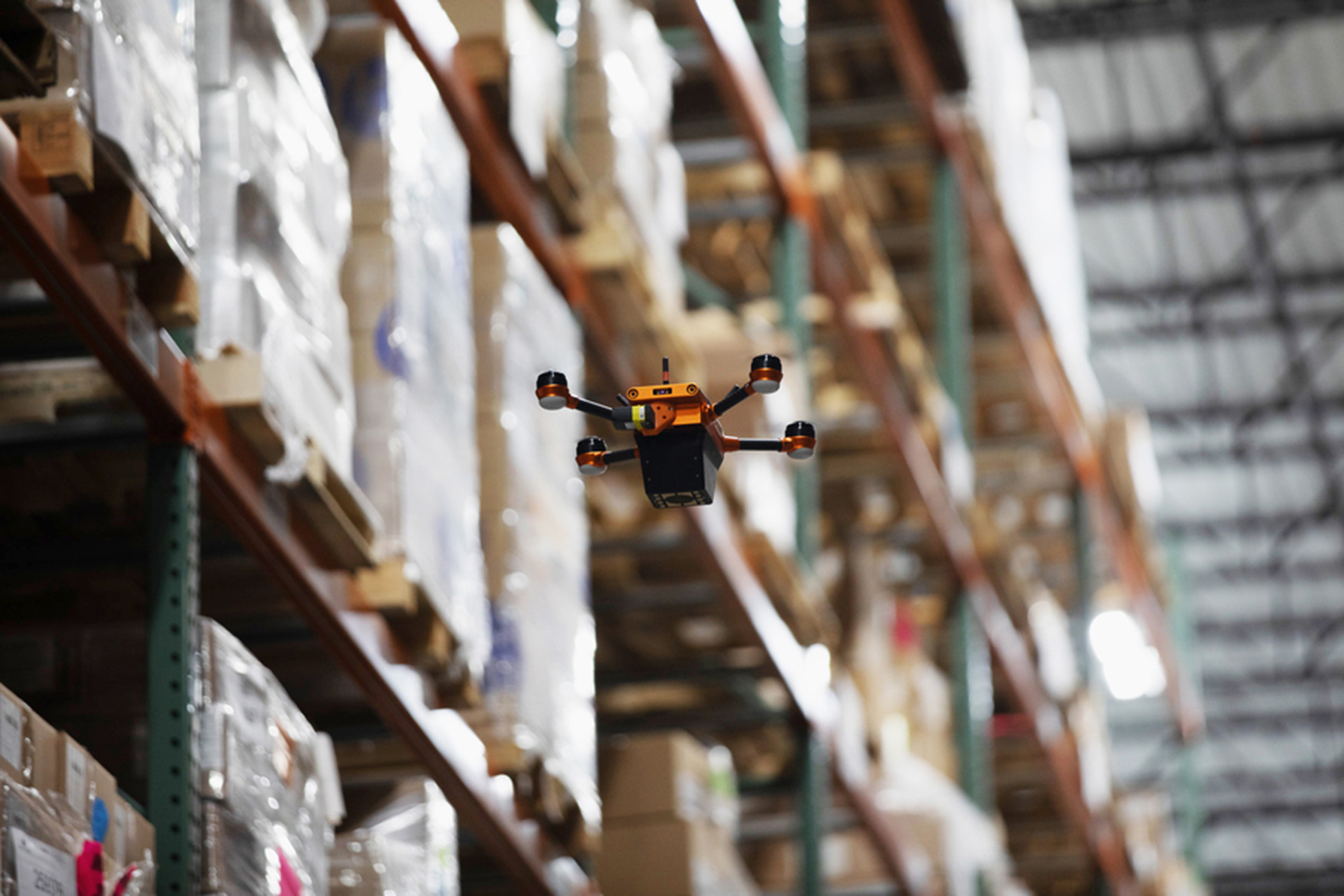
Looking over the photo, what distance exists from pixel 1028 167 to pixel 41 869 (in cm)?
1005

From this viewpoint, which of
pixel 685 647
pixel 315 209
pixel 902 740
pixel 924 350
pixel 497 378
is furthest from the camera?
pixel 924 350

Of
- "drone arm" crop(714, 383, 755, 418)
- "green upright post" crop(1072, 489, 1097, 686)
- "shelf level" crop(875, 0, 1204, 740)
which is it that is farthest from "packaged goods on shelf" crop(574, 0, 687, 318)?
"green upright post" crop(1072, 489, 1097, 686)

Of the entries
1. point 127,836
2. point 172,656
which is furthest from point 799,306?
point 127,836

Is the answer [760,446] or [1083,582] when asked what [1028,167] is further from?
[760,446]

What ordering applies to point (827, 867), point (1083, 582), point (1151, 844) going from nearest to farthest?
point (827, 867) < point (1083, 582) < point (1151, 844)

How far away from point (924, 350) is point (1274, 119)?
913 centimetres

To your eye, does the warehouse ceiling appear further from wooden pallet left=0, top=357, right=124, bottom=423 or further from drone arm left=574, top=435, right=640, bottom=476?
drone arm left=574, top=435, right=640, bottom=476

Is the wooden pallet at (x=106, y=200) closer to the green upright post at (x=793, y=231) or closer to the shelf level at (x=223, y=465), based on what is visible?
the shelf level at (x=223, y=465)

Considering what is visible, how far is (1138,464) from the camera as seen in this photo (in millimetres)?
14734

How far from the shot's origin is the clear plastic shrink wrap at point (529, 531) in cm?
555

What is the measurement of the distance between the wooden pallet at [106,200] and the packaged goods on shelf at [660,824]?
3184 millimetres

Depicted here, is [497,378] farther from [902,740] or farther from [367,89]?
[902,740]

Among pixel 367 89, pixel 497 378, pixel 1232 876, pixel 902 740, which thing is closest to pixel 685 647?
pixel 902 740

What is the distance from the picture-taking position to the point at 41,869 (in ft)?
10.2
